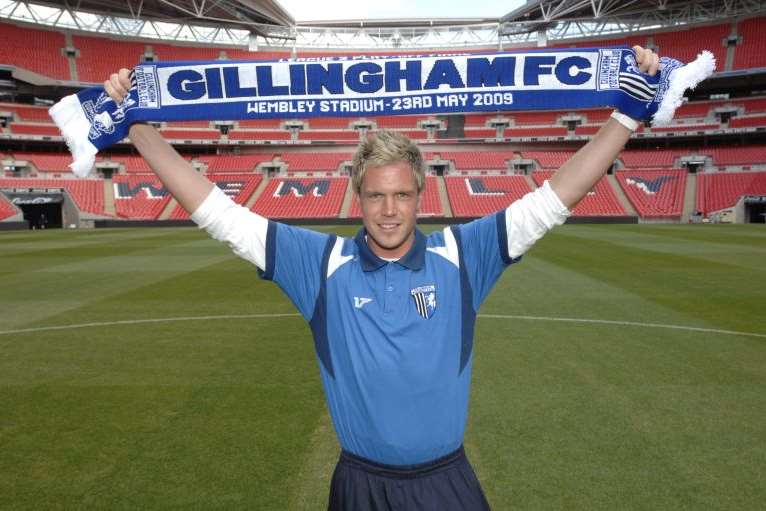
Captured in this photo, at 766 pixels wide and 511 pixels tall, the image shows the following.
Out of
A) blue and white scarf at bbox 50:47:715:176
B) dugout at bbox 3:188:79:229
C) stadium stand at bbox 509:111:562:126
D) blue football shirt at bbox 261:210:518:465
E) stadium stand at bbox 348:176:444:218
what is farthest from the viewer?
stadium stand at bbox 509:111:562:126

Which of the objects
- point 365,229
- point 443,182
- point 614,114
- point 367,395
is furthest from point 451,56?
point 443,182

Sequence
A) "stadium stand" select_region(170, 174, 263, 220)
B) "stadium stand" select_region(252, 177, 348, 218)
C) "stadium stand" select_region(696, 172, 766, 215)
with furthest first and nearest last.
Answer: "stadium stand" select_region(170, 174, 263, 220)
"stadium stand" select_region(252, 177, 348, 218)
"stadium stand" select_region(696, 172, 766, 215)

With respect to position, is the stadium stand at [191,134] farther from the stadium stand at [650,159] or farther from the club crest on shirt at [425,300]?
the club crest on shirt at [425,300]

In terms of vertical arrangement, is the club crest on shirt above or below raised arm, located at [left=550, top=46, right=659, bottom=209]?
below

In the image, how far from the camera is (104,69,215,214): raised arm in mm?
2102

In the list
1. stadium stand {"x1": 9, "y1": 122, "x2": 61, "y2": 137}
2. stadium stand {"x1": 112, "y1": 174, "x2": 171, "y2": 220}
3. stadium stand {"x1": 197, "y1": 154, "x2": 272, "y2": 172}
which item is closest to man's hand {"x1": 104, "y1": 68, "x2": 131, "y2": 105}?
stadium stand {"x1": 112, "y1": 174, "x2": 171, "y2": 220}

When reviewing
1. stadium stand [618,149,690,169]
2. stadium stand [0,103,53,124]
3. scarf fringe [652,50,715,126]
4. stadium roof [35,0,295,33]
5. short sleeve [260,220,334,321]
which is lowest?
short sleeve [260,220,334,321]

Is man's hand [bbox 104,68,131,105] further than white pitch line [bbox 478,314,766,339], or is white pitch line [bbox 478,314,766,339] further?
white pitch line [bbox 478,314,766,339]

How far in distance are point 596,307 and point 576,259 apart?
726cm

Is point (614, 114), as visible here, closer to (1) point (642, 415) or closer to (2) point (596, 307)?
(1) point (642, 415)

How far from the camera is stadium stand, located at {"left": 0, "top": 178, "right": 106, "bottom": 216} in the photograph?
4044cm

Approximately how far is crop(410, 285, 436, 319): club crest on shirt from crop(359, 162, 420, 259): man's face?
0.16 meters

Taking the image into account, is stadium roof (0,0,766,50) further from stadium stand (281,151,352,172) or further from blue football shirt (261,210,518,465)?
blue football shirt (261,210,518,465)

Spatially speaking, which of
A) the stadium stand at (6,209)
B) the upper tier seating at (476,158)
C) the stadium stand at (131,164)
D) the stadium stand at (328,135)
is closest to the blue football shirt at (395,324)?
the stadium stand at (6,209)
